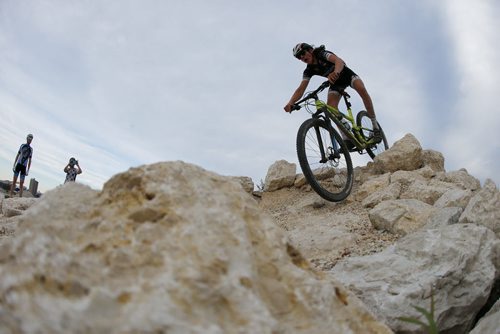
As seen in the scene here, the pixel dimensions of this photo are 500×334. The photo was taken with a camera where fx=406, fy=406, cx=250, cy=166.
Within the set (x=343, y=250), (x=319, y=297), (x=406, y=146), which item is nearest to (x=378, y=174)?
(x=406, y=146)

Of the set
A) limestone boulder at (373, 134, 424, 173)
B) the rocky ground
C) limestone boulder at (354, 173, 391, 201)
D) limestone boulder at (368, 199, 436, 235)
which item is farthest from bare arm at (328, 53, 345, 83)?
limestone boulder at (368, 199, 436, 235)

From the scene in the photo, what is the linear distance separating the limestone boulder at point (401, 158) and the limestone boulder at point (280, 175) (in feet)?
5.20

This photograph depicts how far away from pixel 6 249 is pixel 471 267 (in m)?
2.85

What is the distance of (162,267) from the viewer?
4.07 ft

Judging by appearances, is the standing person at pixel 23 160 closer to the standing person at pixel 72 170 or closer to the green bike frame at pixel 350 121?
the standing person at pixel 72 170

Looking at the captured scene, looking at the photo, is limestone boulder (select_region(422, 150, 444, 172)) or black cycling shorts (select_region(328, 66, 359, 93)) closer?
black cycling shorts (select_region(328, 66, 359, 93))

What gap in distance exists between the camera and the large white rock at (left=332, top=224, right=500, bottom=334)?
250 centimetres

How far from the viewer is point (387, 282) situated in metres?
2.69

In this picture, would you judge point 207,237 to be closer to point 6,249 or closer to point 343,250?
point 6,249

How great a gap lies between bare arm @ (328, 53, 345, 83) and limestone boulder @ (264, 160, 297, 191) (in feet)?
7.37

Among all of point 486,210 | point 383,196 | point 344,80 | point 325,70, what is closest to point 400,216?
point 486,210

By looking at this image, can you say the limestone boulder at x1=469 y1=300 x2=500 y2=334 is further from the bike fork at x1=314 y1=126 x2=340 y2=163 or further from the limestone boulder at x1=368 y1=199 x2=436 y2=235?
the bike fork at x1=314 y1=126 x2=340 y2=163

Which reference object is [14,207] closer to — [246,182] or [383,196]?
[246,182]

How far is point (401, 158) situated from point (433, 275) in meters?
4.82
